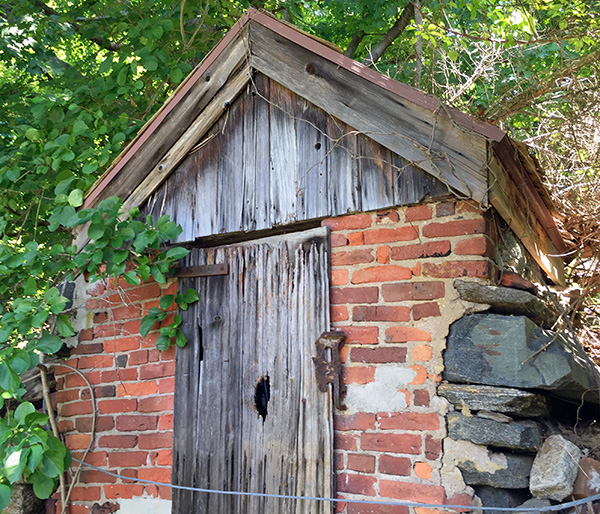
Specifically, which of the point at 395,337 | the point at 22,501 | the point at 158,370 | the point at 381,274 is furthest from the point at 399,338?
the point at 22,501

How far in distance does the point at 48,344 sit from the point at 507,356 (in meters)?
2.78

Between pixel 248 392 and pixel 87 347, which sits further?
pixel 87 347

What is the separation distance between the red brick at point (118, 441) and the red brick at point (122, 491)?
0.85 feet

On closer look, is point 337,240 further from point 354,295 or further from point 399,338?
point 399,338

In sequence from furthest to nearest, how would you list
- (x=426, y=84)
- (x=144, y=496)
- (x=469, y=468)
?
(x=426, y=84), (x=144, y=496), (x=469, y=468)

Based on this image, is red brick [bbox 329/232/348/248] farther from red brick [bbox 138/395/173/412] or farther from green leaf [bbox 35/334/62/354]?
green leaf [bbox 35/334/62/354]

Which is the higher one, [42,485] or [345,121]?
[345,121]

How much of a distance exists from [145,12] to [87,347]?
146 inches

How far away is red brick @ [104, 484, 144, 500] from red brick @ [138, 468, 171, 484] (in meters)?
0.08

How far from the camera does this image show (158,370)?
3.78 m

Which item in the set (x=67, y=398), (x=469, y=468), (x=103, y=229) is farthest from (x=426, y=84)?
(x=67, y=398)

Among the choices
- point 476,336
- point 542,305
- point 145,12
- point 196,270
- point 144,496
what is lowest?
point 144,496

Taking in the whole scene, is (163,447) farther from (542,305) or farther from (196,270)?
(542,305)

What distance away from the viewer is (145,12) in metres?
5.86
